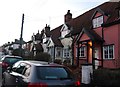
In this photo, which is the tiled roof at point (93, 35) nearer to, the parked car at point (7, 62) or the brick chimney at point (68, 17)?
the parked car at point (7, 62)

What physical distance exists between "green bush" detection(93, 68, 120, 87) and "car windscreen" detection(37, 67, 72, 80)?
533 cm

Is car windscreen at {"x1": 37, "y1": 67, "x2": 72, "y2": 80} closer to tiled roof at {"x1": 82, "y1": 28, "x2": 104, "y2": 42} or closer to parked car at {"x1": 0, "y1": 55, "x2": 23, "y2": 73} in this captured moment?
parked car at {"x1": 0, "y1": 55, "x2": 23, "y2": 73}

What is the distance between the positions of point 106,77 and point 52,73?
6105 millimetres

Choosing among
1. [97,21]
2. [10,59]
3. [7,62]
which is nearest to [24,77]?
[7,62]

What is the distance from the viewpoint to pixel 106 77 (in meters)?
12.8

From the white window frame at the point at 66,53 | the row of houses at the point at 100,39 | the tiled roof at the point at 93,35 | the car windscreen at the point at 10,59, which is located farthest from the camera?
the white window frame at the point at 66,53

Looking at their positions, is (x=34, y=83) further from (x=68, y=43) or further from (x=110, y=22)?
(x=68, y=43)

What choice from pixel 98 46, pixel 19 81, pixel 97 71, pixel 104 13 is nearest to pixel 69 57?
pixel 98 46

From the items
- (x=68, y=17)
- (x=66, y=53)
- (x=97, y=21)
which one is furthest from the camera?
(x=68, y=17)

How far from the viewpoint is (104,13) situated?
983 inches

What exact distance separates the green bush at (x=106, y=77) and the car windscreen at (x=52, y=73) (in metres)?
5.33

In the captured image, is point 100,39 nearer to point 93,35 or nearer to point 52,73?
point 93,35

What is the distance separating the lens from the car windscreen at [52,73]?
7086mm

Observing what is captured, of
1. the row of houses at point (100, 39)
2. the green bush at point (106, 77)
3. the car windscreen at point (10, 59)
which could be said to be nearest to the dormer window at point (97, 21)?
the row of houses at point (100, 39)
